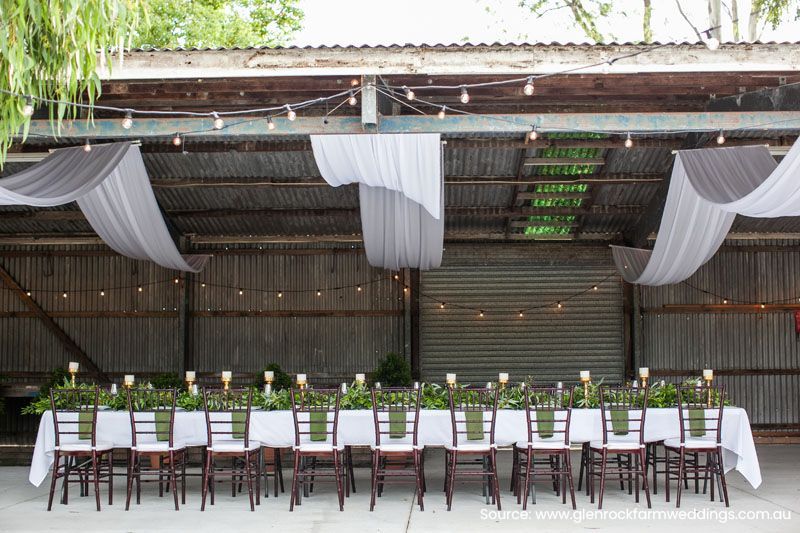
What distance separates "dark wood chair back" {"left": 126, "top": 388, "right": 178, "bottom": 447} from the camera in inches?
299

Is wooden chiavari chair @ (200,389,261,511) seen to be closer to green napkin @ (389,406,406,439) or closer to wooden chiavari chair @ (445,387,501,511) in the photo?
green napkin @ (389,406,406,439)

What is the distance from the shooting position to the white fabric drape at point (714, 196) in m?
7.14

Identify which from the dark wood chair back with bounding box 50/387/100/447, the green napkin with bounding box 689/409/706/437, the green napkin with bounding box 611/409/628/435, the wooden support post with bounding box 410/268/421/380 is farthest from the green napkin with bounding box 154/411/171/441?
the wooden support post with bounding box 410/268/421/380

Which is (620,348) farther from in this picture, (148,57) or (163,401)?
(148,57)

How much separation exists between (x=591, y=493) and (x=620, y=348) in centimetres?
561

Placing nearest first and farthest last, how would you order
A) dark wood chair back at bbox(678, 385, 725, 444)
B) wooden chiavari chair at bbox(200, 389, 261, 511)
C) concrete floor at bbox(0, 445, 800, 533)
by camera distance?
concrete floor at bbox(0, 445, 800, 533)
wooden chiavari chair at bbox(200, 389, 261, 511)
dark wood chair back at bbox(678, 385, 725, 444)

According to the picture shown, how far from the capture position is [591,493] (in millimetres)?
7586

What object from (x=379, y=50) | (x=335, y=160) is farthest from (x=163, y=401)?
(x=379, y=50)

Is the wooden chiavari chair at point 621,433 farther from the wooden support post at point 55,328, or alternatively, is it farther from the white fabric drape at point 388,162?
the wooden support post at point 55,328

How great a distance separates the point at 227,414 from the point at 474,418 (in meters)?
2.16

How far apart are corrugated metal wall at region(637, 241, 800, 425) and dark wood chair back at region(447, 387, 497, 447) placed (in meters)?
5.79

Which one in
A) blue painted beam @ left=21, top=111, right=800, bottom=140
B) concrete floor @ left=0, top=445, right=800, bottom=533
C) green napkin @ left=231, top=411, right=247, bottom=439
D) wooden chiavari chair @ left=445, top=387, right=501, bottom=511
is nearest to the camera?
concrete floor @ left=0, top=445, right=800, bottom=533

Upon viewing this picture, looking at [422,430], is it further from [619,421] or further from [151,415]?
[151,415]

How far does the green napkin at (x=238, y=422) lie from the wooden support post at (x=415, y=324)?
5.21 meters
